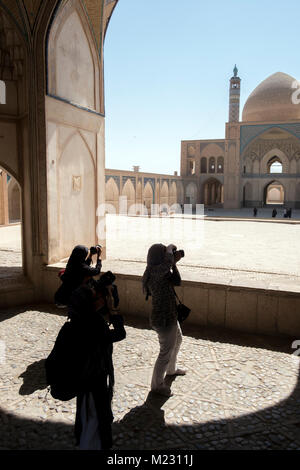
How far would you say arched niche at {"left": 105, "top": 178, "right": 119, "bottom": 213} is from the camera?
20.4m

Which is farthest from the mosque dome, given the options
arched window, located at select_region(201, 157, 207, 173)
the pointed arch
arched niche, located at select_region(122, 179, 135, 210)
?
arched niche, located at select_region(122, 179, 135, 210)

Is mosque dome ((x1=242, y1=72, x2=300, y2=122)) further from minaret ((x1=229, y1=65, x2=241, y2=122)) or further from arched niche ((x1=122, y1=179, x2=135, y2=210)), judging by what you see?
arched niche ((x1=122, y1=179, x2=135, y2=210))

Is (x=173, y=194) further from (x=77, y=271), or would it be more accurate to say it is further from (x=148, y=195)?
(x=77, y=271)

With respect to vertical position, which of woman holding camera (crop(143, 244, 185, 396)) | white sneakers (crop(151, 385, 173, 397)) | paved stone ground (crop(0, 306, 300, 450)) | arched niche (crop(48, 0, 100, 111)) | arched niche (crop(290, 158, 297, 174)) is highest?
arched niche (crop(290, 158, 297, 174))

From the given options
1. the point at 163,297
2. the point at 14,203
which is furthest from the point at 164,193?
the point at 163,297

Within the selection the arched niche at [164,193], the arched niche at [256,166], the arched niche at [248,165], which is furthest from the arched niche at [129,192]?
the arched niche at [256,166]

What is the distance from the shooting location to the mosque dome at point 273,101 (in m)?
25.0

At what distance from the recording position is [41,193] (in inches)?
184

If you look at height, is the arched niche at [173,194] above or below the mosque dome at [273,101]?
below

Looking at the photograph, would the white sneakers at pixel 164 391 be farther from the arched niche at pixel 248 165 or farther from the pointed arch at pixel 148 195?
the arched niche at pixel 248 165

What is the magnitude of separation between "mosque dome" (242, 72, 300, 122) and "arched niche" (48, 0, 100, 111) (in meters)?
22.1

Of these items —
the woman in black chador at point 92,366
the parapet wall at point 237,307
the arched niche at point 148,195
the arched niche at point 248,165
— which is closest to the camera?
the woman in black chador at point 92,366

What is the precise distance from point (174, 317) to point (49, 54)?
12.8ft

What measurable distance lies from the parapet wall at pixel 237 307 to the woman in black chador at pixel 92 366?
2.19 m
